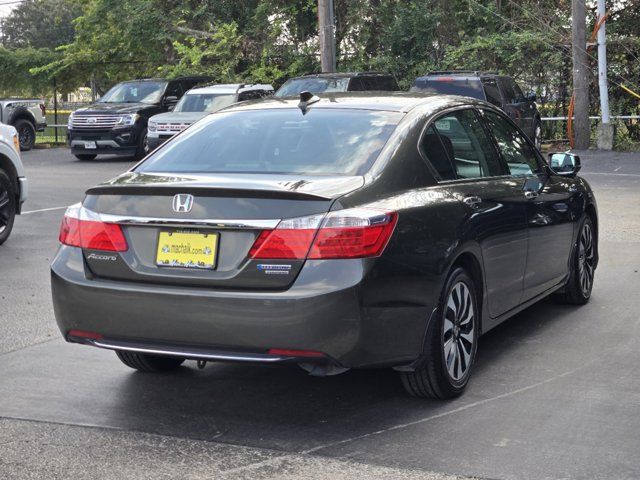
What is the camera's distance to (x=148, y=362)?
6273 mm

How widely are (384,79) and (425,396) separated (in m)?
20.7

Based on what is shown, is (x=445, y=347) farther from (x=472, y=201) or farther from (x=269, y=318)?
(x=269, y=318)

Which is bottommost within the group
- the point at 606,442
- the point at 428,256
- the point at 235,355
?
the point at 606,442

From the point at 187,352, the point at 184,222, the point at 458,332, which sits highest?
the point at 184,222

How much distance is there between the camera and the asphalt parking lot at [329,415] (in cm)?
470

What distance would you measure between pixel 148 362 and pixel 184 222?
1407 millimetres

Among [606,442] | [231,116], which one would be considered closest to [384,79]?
[231,116]

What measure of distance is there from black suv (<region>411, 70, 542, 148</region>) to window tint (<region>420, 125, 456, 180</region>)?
50.3 ft

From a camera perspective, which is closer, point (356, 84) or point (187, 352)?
point (187, 352)

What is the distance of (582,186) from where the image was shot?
8117mm

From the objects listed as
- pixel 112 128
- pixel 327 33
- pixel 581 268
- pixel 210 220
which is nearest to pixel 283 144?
pixel 210 220

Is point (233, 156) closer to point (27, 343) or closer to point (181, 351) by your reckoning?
point (181, 351)

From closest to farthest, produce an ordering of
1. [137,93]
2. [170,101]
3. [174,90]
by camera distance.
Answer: [170,101] < [137,93] < [174,90]

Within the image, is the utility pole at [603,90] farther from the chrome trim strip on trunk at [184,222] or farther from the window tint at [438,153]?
the chrome trim strip on trunk at [184,222]
